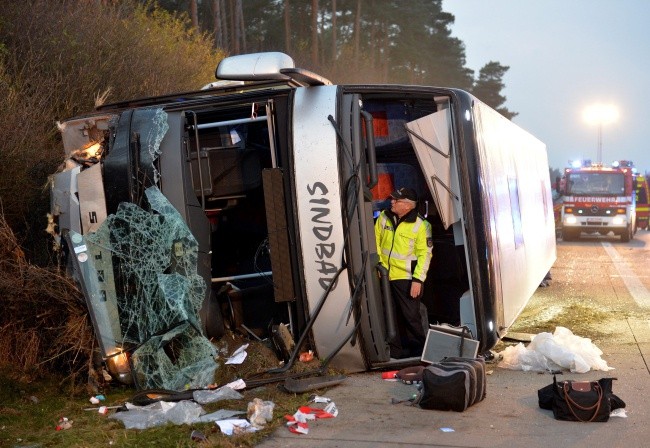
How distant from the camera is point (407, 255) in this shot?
8.55 m

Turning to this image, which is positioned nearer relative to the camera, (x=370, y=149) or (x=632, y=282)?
(x=370, y=149)

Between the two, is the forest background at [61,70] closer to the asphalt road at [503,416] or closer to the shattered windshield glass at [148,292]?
the shattered windshield glass at [148,292]

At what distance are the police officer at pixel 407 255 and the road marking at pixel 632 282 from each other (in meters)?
5.67

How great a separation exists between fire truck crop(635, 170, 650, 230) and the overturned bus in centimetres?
2651

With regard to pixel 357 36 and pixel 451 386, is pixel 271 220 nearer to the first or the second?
pixel 451 386

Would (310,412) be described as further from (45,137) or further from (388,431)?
(45,137)

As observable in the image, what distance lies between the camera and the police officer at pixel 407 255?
336 inches

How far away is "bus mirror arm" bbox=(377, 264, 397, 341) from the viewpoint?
7.87 m

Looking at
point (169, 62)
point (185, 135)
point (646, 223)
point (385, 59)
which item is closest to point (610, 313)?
point (185, 135)

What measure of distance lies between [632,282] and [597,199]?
13204 mm

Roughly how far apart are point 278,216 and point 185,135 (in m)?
1.04

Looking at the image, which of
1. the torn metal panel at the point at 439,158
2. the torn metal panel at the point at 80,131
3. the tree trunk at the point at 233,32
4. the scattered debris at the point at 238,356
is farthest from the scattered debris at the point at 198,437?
the tree trunk at the point at 233,32

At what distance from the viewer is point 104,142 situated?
26.2ft

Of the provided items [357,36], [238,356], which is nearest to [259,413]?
[238,356]
